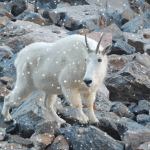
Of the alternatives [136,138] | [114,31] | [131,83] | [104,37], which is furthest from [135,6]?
[136,138]

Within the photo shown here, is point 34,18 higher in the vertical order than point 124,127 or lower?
lower

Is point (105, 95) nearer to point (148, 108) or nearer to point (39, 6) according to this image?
point (148, 108)

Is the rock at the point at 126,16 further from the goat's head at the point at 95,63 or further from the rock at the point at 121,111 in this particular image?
the goat's head at the point at 95,63

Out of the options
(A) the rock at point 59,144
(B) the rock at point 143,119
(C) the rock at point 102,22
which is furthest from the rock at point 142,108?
(C) the rock at point 102,22

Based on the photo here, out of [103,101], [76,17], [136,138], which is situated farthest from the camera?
[76,17]

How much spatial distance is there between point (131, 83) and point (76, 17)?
5758mm

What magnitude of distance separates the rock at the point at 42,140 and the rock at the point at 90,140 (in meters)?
0.29

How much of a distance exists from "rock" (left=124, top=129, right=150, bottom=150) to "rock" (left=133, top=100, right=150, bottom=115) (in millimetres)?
1793

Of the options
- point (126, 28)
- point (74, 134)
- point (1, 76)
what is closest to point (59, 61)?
point (74, 134)

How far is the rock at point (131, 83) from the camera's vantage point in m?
6.06

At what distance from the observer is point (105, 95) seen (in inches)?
232

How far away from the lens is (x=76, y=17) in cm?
1094

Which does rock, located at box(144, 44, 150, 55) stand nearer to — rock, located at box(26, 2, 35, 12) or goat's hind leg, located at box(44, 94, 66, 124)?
goat's hind leg, located at box(44, 94, 66, 124)

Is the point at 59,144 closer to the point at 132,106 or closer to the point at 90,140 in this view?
the point at 90,140
